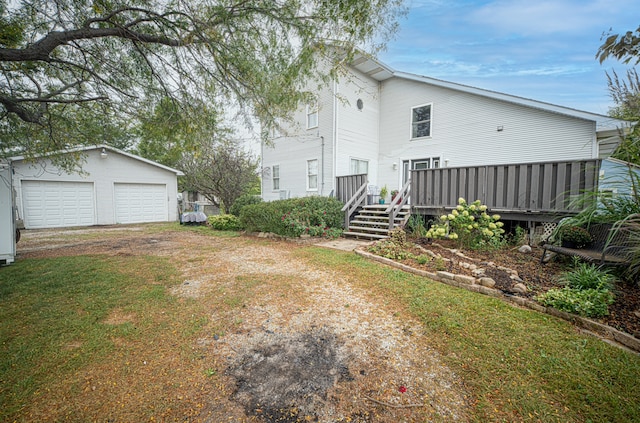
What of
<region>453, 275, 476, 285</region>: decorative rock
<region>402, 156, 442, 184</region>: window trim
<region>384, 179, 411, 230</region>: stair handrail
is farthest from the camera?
<region>402, 156, 442, 184</region>: window trim

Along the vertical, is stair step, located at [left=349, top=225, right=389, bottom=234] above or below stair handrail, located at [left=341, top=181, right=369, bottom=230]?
below

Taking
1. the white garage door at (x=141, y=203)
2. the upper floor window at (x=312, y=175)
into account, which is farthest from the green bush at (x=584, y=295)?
→ the white garage door at (x=141, y=203)

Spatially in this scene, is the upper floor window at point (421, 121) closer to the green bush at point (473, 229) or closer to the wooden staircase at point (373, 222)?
the wooden staircase at point (373, 222)

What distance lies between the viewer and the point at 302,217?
26.3ft

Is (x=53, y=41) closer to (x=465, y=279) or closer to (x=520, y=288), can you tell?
(x=465, y=279)

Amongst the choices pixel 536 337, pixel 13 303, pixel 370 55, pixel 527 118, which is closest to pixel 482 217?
pixel 536 337

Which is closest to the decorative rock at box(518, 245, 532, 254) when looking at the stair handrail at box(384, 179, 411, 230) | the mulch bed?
the mulch bed

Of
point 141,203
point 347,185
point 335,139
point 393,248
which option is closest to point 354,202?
point 347,185

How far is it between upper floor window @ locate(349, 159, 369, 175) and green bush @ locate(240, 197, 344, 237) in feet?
9.06

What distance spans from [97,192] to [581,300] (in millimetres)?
17233

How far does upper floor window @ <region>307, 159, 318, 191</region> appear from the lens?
11.4 meters

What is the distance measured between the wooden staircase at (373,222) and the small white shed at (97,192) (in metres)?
11.3

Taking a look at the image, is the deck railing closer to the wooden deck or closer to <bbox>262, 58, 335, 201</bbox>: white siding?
the wooden deck

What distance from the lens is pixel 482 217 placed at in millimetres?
5695
